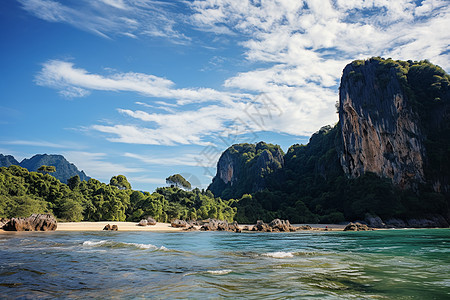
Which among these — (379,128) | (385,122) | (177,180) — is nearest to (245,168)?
(177,180)

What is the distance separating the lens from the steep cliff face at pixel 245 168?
10938 cm

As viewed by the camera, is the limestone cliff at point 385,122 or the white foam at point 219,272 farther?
the limestone cliff at point 385,122

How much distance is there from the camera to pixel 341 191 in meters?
72.2

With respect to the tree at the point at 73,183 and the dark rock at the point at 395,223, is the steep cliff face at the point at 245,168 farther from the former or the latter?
the tree at the point at 73,183

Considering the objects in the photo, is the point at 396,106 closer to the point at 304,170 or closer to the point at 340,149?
the point at 340,149

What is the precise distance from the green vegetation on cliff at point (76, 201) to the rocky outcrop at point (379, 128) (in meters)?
38.8

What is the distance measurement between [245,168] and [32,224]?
103242 millimetres

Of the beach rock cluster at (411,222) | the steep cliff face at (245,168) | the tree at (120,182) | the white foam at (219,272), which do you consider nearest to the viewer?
the white foam at (219,272)

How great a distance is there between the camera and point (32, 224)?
83.9ft

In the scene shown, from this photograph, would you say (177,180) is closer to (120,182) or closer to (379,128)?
(120,182)

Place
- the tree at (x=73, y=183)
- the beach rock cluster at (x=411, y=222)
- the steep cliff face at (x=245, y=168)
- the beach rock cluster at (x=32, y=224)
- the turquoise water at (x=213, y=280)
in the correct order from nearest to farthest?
the turquoise water at (x=213, y=280) → the beach rock cluster at (x=32, y=224) → the tree at (x=73, y=183) → the beach rock cluster at (x=411, y=222) → the steep cliff face at (x=245, y=168)

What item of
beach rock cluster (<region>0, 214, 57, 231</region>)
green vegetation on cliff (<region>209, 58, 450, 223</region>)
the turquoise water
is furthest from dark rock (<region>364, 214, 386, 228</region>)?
beach rock cluster (<region>0, 214, 57, 231</region>)

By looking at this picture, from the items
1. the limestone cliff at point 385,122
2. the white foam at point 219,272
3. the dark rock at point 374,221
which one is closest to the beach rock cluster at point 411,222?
the dark rock at point 374,221

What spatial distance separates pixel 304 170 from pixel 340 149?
77.6 ft
